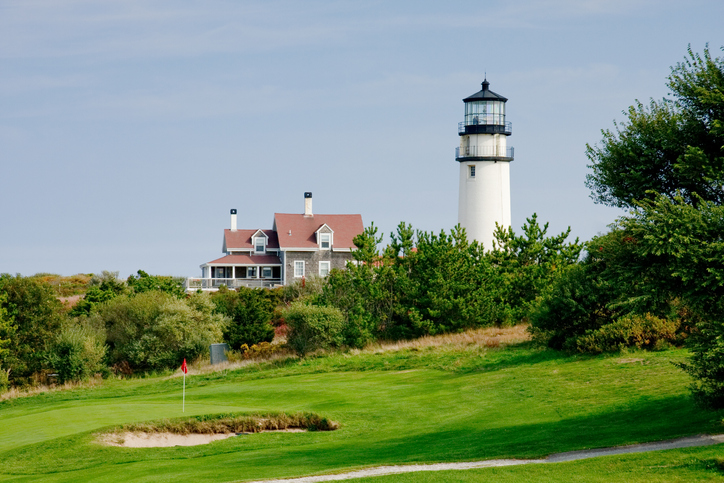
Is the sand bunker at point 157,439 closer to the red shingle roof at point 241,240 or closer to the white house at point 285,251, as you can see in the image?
the white house at point 285,251

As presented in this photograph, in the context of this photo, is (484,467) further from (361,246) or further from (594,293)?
(361,246)

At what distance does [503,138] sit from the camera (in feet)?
174

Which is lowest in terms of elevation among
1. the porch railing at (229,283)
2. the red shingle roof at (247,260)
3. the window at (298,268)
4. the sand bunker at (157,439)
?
the sand bunker at (157,439)

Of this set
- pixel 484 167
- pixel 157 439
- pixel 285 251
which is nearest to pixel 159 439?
pixel 157 439

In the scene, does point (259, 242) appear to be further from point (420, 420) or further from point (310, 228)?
point (420, 420)

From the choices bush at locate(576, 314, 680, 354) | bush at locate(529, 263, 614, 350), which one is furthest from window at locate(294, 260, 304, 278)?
bush at locate(576, 314, 680, 354)

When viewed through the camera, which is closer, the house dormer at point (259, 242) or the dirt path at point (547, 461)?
the dirt path at point (547, 461)

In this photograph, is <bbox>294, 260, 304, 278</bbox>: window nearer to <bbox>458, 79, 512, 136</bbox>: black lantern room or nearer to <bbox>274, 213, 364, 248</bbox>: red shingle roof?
<bbox>274, 213, 364, 248</bbox>: red shingle roof

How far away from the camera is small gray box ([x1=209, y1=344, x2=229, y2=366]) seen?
145ft

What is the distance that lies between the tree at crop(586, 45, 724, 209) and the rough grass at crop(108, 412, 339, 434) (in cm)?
1006

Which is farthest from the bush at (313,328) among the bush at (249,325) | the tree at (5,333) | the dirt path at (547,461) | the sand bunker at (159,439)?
the dirt path at (547,461)

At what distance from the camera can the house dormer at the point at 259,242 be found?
7269 centimetres

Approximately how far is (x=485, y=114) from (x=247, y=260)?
27577 mm

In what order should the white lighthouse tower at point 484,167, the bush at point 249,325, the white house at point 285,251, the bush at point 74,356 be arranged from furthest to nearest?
the white house at point 285,251 < the white lighthouse tower at point 484,167 < the bush at point 249,325 < the bush at point 74,356
